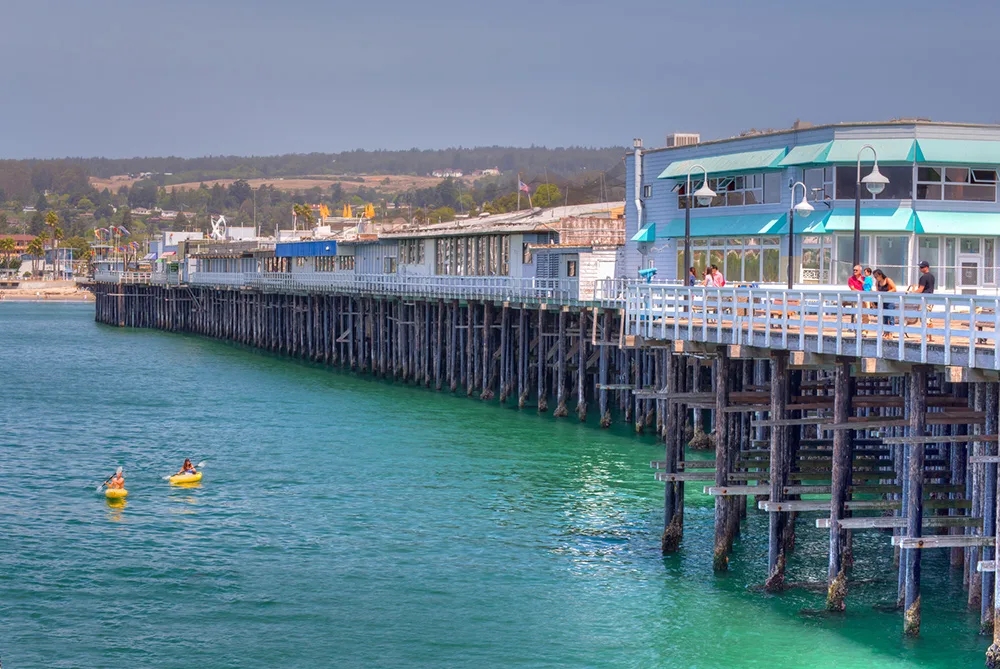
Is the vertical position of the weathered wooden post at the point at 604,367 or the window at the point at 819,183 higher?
the window at the point at 819,183

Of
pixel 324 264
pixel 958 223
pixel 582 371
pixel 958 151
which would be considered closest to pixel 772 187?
pixel 958 151

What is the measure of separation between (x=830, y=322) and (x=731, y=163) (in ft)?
64.0

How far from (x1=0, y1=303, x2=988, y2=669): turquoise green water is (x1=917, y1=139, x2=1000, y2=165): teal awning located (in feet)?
35.7

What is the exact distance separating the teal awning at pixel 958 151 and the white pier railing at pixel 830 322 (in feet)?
27.5

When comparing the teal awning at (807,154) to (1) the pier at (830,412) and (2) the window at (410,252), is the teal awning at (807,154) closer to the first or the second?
(1) the pier at (830,412)

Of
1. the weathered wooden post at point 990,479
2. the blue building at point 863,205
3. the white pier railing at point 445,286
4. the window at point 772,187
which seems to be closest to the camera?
the weathered wooden post at point 990,479

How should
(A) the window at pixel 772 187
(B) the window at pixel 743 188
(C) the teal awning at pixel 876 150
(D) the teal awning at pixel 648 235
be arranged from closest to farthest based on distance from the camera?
(C) the teal awning at pixel 876 150, (A) the window at pixel 772 187, (B) the window at pixel 743 188, (D) the teal awning at pixel 648 235

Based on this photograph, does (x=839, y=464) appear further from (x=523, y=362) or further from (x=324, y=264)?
(x=324, y=264)

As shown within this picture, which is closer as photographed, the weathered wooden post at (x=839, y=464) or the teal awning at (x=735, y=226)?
the weathered wooden post at (x=839, y=464)

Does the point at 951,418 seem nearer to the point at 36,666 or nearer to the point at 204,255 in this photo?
the point at 36,666

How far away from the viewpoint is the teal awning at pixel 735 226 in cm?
3942

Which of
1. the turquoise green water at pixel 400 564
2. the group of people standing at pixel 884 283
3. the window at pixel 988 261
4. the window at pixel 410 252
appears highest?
the window at pixel 410 252

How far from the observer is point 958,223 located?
35250 mm

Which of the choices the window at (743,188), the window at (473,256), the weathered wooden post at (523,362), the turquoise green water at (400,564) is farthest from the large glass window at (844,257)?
the window at (473,256)
